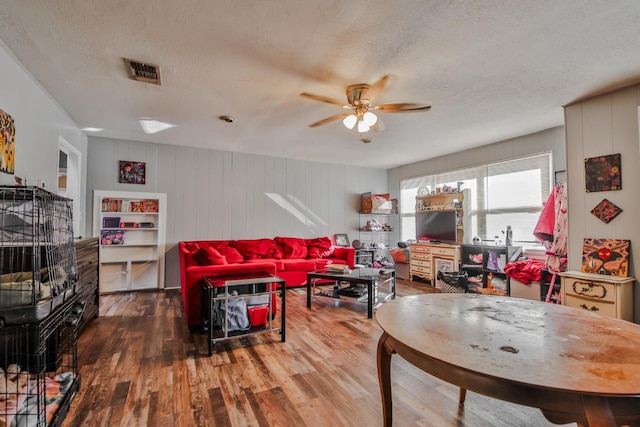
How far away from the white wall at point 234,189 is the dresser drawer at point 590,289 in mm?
4427

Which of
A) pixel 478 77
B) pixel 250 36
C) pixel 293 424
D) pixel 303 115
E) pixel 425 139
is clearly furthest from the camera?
pixel 425 139

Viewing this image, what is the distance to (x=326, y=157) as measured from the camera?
6.17m

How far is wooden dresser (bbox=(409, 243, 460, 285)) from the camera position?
5.15 meters

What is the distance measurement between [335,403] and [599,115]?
148 inches

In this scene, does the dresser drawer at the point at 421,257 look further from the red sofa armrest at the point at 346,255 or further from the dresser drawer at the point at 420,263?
the red sofa armrest at the point at 346,255

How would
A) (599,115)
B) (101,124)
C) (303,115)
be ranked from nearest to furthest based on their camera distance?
(599,115) → (303,115) → (101,124)

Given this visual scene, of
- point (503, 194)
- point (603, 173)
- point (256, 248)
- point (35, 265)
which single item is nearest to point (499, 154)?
point (503, 194)

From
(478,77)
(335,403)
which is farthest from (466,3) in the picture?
(335,403)

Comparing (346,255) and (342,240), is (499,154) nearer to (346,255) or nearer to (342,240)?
(346,255)

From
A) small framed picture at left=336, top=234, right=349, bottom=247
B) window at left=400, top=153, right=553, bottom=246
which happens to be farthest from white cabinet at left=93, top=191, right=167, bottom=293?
window at left=400, top=153, right=553, bottom=246

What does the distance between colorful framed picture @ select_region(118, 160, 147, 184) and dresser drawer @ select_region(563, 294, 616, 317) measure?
609 centimetres

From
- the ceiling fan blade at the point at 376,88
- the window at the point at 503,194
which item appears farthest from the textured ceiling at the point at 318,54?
the window at the point at 503,194

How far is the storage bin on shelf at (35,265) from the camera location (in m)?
1.49

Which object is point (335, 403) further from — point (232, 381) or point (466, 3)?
point (466, 3)
